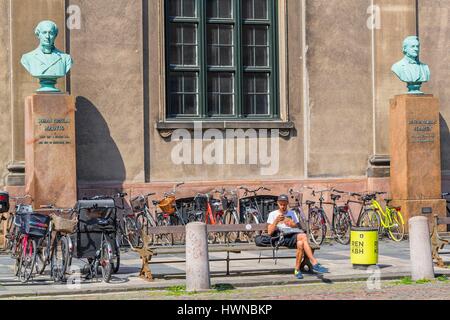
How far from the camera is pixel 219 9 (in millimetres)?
24422

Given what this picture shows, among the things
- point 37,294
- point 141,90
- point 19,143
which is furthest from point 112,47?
point 37,294

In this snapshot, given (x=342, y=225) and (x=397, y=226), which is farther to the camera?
(x=397, y=226)

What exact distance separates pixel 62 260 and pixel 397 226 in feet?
30.2

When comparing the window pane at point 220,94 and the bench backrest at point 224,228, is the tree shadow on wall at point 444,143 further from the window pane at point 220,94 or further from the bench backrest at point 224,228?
the bench backrest at point 224,228

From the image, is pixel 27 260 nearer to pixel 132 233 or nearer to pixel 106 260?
pixel 106 260

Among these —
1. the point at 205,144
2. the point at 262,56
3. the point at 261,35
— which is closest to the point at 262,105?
the point at 262,56

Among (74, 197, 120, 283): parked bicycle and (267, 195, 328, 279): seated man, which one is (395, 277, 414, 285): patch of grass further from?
(74, 197, 120, 283): parked bicycle

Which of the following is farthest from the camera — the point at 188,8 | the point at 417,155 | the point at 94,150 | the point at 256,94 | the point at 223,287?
the point at 256,94

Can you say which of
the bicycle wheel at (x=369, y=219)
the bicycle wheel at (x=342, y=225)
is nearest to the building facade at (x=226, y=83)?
the bicycle wheel at (x=369, y=219)

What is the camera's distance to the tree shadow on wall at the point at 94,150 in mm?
23047

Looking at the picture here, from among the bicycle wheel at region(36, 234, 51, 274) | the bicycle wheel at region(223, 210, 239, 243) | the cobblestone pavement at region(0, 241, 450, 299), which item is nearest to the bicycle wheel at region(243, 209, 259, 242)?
the bicycle wheel at region(223, 210, 239, 243)

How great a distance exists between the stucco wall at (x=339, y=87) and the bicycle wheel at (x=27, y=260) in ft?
30.0

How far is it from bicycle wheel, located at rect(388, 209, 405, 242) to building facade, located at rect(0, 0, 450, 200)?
1.26 meters

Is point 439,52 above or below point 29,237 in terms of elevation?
above
